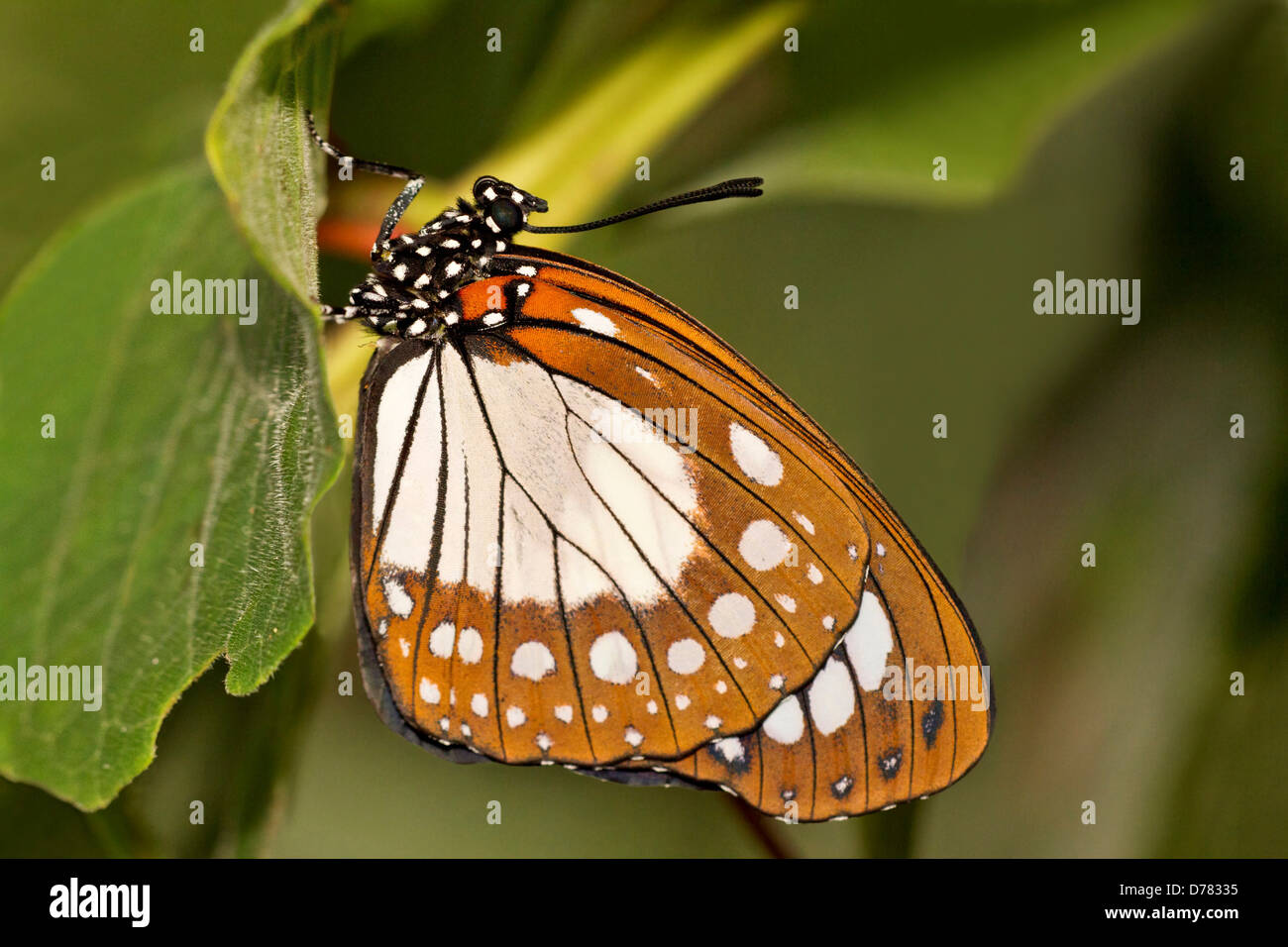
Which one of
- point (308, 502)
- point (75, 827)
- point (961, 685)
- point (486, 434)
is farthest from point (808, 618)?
point (75, 827)

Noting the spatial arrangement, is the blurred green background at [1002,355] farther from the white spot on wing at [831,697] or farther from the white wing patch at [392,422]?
the white spot on wing at [831,697]

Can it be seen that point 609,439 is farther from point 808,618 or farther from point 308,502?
point 308,502

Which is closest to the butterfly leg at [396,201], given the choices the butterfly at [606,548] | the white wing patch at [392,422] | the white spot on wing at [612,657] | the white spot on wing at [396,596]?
the butterfly at [606,548]

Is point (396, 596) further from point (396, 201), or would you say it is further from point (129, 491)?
point (396, 201)

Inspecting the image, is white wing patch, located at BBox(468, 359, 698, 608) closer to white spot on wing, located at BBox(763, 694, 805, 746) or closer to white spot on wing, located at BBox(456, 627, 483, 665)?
white spot on wing, located at BBox(456, 627, 483, 665)

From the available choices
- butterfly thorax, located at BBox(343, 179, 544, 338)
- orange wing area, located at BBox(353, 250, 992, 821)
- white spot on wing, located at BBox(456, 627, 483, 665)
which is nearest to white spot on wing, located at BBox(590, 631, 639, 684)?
orange wing area, located at BBox(353, 250, 992, 821)

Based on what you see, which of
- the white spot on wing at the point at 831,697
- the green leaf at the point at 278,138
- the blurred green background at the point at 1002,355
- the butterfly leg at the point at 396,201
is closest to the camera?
the green leaf at the point at 278,138
